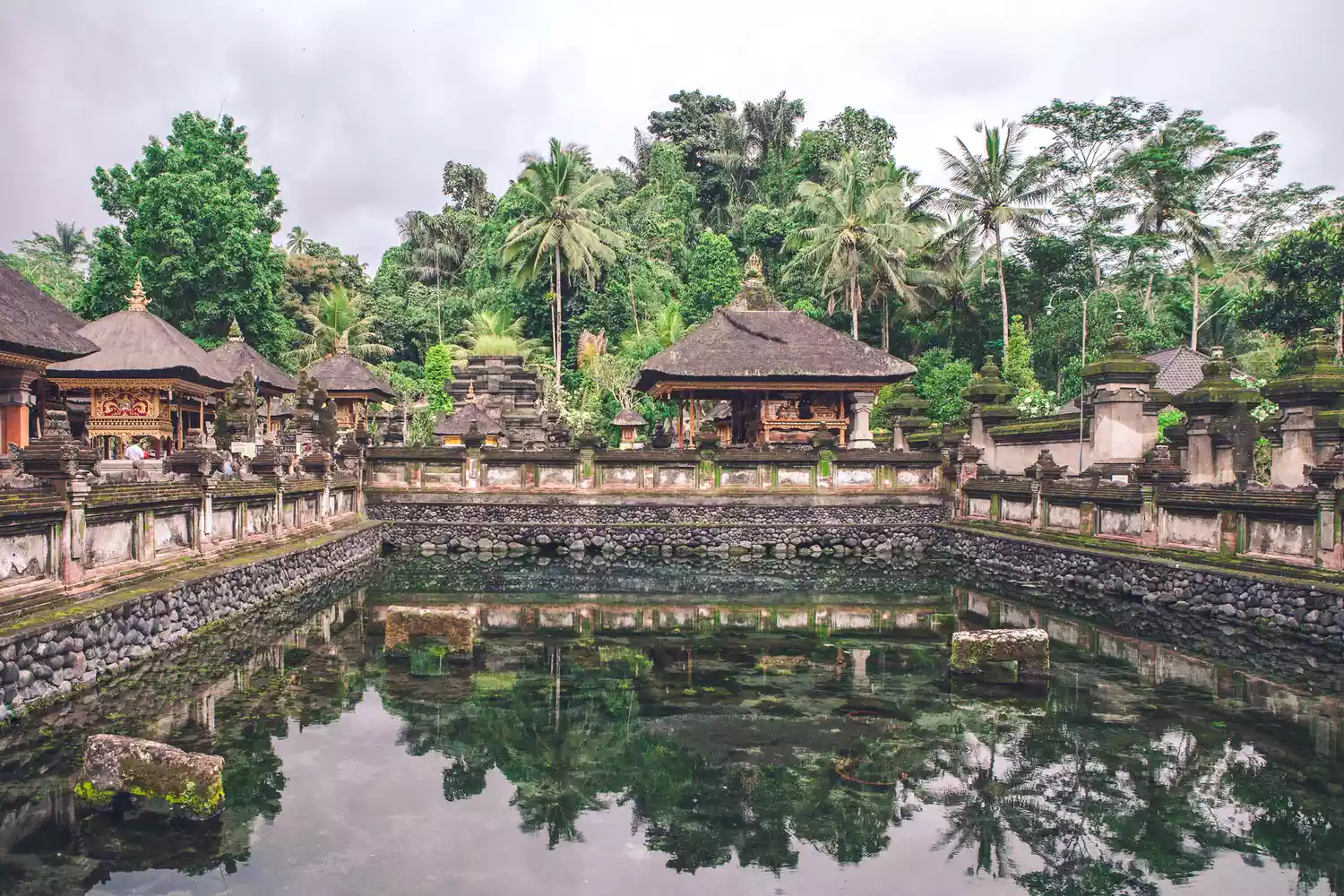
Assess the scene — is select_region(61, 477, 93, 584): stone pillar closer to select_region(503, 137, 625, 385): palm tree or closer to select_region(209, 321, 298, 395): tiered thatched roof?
select_region(209, 321, 298, 395): tiered thatched roof

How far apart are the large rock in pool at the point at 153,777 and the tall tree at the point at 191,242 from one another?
3347 centimetres

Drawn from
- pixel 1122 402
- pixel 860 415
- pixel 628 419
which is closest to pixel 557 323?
pixel 628 419

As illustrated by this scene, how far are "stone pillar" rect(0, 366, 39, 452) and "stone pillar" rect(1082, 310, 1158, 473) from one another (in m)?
22.4

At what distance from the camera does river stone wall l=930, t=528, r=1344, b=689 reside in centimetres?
1229

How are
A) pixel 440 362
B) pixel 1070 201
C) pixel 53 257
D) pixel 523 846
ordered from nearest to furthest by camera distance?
pixel 523 846, pixel 1070 201, pixel 440 362, pixel 53 257

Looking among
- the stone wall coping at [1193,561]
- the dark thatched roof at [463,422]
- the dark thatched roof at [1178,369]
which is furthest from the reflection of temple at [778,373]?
the dark thatched roof at [463,422]

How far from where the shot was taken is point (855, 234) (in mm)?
44250

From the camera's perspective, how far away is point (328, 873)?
6262mm

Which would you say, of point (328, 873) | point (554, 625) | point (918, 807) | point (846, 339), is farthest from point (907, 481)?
point (328, 873)

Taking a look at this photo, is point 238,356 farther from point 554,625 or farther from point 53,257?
point 53,257

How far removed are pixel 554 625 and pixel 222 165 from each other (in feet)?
113

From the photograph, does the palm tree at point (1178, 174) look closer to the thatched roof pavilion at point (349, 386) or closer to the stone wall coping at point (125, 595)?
the thatched roof pavilion at point (349, 386)

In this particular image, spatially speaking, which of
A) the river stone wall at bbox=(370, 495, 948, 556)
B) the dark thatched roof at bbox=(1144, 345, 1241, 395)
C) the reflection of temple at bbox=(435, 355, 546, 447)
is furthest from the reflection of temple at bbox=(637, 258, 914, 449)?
the reflection of temple at bbox=(435, 355, 546, 447)

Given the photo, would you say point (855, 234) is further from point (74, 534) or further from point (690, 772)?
point (690, 772)
